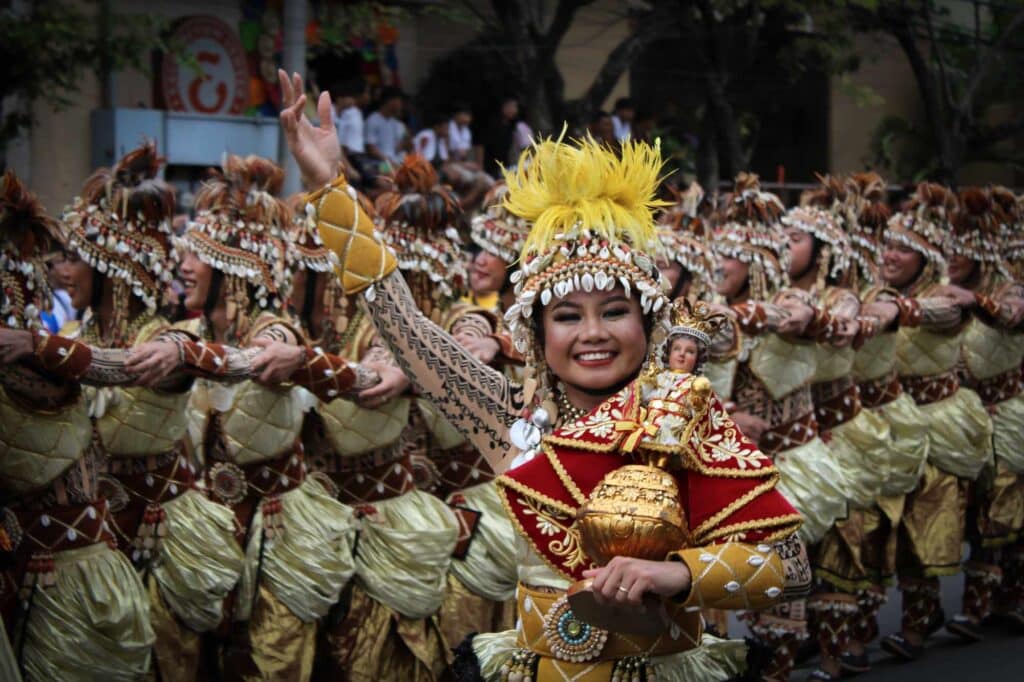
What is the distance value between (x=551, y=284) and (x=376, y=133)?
11756mm

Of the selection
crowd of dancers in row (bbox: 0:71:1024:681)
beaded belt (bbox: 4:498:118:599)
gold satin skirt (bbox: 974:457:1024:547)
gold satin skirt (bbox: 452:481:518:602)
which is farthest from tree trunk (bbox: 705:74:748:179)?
beaded belt (bbox: 4:498:118:599)

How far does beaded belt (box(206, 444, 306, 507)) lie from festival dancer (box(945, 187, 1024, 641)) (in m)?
4.25

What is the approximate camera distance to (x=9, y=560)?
5.39 meters

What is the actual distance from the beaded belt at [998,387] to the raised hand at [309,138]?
249 inches


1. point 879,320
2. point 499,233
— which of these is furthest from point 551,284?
point 879,320

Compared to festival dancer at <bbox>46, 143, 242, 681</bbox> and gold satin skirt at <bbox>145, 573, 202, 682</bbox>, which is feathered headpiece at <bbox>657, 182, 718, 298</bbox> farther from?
gold satin skirt at <bbox>145, 573, 202, 682</bbox>

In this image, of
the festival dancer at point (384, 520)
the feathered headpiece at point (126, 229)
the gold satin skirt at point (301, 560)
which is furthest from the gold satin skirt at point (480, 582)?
the feathered headpiece at point (126, 229)

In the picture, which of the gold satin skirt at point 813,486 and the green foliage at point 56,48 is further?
the green foliage at point 56,48

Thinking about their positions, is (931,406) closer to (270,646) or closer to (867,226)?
(867,226)

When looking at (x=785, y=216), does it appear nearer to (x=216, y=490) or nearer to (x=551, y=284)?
(x=216, y=490)

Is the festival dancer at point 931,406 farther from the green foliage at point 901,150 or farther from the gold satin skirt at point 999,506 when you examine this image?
the green foliage at point 901,150

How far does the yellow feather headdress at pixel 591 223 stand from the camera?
3.82m

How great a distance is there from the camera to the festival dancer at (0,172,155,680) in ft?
17.3

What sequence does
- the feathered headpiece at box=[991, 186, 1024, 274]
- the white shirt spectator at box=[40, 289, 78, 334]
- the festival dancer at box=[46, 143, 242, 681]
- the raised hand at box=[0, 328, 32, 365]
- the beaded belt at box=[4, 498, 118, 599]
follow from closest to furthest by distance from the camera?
the raised hand at box=[0, 328, 32, 365] → the beaded belt at box=[4, 498, 118, 599] → the festival dancer at box=[46, 143, 242, 681] → the feathered headpiece at box=[991, 186, 1024, 274] → the white shirt spectator at box=[40, 289, 78, 334]
